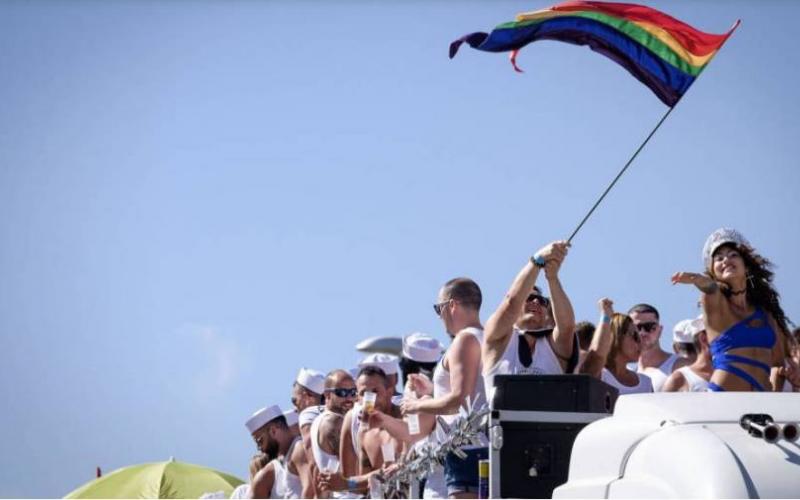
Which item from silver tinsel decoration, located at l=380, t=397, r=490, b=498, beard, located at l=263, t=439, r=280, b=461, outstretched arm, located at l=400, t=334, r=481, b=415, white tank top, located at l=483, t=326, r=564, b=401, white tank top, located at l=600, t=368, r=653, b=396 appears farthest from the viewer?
beard, located at l=263, t=439, r=280, b=461

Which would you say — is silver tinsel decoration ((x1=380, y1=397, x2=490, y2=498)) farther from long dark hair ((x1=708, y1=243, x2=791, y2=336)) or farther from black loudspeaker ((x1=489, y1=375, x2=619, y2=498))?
long dark hair ((x1=708, y1=243, x2=791, y2=336))

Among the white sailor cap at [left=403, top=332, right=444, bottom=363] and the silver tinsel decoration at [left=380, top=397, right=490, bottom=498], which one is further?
the white sailor cap at [left=403, top=332, right=444, bottom=363]

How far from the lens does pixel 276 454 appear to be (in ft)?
39.2

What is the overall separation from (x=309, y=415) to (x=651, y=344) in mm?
2969

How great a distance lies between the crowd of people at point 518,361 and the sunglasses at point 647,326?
0.01m

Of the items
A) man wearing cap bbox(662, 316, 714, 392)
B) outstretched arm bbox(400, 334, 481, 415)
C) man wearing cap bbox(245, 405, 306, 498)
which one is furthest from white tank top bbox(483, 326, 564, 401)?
man wearing cap bbox(245, 405, 306, 498)

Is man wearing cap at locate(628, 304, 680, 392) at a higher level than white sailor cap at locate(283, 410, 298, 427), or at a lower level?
higher

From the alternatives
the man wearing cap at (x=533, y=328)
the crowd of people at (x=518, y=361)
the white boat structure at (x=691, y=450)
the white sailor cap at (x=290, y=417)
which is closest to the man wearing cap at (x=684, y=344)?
the crowd of people at (x=518, y=361)

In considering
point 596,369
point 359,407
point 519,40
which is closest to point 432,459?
point 596,369

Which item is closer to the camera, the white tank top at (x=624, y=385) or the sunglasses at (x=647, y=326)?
the white tank top at (x=624, y=385)

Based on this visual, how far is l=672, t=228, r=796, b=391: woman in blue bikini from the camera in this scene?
694cm

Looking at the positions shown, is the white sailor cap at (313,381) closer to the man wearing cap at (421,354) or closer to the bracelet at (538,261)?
the man wearing cap at (421,354)

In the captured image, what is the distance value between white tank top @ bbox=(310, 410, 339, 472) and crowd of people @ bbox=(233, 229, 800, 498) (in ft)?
0.05

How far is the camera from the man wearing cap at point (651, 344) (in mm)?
10016
